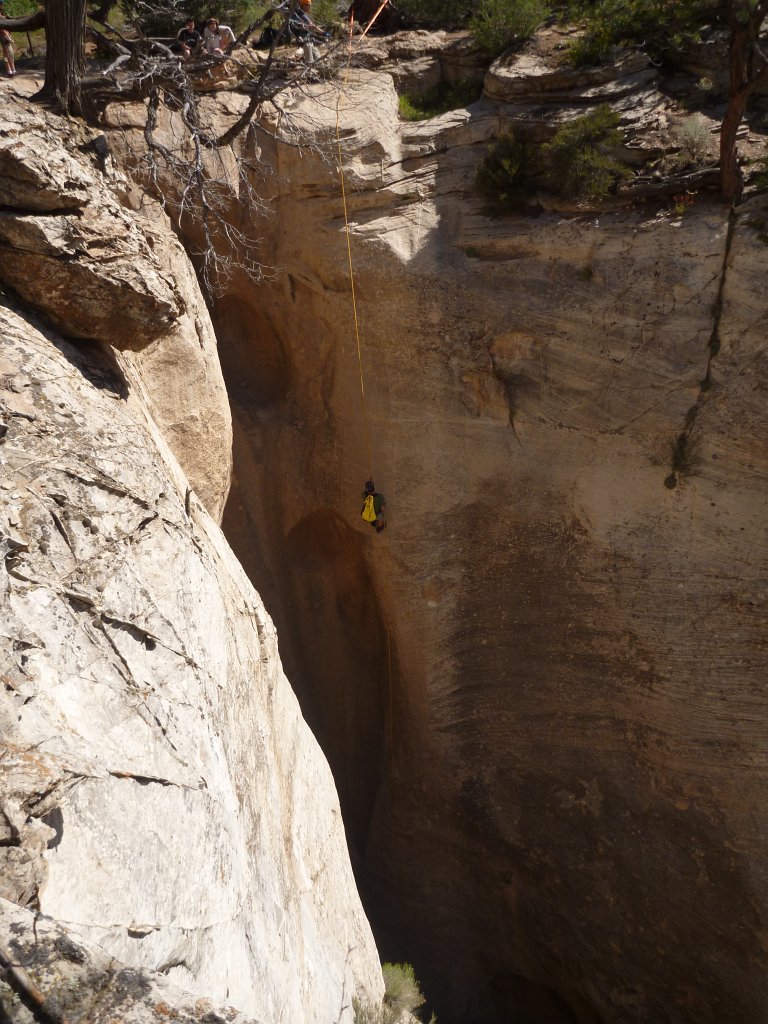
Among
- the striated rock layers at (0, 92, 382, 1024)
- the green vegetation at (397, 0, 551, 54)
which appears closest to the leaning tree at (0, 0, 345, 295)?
the striated rock layers at (0, 92, 382, 1024)

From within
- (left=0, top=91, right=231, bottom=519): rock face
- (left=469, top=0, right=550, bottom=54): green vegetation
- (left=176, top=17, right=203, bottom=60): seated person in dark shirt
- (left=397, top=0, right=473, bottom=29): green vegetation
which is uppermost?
(left=397, top=0, right=473, bottom=29): green vegetation

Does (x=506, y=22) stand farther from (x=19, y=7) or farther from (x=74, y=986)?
(x=74, y=986)

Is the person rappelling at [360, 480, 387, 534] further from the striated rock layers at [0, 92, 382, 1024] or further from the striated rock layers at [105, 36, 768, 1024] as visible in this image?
the striated rock layers at [0, 92, 382, 1024]

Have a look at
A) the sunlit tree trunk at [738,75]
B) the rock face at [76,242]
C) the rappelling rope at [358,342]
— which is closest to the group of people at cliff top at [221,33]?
the rappelling rope at [358,342]

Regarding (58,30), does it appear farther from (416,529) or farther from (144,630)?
(416,529)

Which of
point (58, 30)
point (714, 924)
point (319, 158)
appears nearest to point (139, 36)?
point (58, 30)

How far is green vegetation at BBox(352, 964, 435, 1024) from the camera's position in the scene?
6.64 m

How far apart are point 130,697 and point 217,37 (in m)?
7.97

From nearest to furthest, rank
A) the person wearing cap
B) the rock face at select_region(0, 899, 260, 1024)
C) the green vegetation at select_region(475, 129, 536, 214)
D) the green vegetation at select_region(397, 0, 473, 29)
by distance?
the rock face at select_region(0, 899, 260, 1024), the green vegetation at select_region(475, 129, 536, 214), the person wearing cap, the green vegetation at select_region(397, 0, 473, 29)

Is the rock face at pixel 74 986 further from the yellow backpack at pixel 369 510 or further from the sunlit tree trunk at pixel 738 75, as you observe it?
the sunlit tree trunk at pixel 738 75

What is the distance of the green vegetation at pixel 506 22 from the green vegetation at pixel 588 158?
58.9 inches

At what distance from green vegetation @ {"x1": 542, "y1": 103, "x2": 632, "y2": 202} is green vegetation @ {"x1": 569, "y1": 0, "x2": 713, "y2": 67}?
86cm

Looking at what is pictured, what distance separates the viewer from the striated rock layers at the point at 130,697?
3.57 meters

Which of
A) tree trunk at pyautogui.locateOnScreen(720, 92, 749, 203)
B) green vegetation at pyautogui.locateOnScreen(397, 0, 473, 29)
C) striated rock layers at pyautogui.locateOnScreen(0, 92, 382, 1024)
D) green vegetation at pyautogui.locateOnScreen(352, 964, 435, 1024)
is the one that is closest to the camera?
striated rock layers at pyautogui.locateOnScreen(0, 92, 382, 1024)
